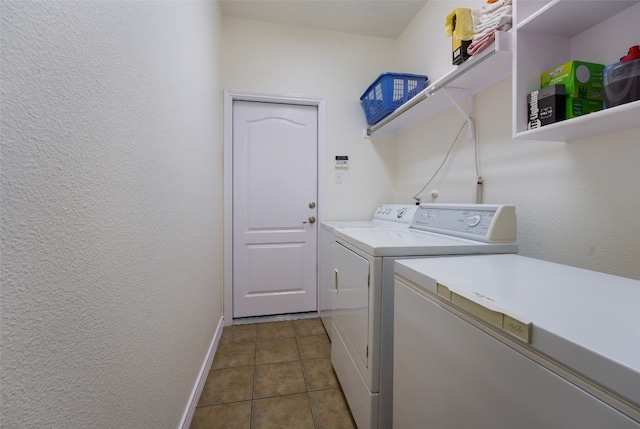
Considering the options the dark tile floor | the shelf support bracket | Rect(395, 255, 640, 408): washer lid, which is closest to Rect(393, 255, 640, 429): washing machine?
Rect(395, 255, 640, 408): washer lid

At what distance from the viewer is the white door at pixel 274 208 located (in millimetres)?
2523

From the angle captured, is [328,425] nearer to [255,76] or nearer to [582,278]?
[582,278]

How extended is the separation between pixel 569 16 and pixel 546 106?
1.10 feet

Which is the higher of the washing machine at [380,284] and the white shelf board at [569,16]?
the white shelf board at [569,16]

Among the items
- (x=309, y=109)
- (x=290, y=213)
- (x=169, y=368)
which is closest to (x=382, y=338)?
(x=169, y=368)

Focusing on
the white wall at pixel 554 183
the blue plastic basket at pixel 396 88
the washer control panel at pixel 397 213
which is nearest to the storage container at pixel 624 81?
the white wall at pixel 554 183

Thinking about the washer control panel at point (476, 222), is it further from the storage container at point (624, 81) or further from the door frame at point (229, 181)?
the door frame at point (229, 181)

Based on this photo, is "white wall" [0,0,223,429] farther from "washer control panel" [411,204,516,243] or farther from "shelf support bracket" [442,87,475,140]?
"shelf support bracket" [442,87,475,140]

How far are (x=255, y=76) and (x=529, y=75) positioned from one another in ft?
7.10

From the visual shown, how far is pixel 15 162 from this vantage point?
0.41 m

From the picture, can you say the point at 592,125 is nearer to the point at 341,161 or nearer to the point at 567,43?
the point at 567,43

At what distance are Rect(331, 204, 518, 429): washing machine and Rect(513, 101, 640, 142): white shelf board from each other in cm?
32

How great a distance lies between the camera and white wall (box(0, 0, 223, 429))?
0.42 m

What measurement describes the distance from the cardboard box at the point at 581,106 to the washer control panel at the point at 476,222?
1.34ft
